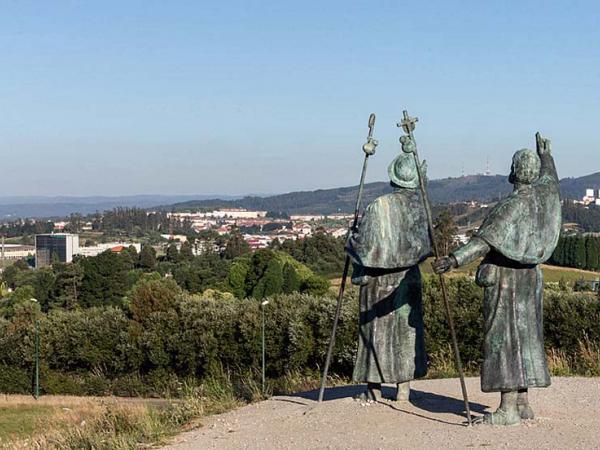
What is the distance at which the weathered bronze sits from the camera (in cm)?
984

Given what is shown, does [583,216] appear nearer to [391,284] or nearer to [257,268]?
[257,268]

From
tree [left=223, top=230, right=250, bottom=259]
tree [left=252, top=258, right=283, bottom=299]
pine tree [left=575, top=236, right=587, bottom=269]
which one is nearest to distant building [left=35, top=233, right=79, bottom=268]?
tree [left=223, top=230, right=250, bottom=259]

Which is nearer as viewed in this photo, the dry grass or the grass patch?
the dry grass

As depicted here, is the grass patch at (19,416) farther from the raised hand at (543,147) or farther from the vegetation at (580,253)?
the vegetation at (580,253)

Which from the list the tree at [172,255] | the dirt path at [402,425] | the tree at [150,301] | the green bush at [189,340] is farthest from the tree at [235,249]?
the dirt path at [402,425]

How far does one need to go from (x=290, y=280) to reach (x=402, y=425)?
4690cm

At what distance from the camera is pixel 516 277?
10016mm

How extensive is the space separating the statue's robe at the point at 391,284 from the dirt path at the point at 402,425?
1.89 ft

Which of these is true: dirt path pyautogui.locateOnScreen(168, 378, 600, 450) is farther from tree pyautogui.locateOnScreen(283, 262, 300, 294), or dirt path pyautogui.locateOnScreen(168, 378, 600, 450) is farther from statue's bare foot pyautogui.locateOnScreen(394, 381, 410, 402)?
tree pyautogui.locateOnScreen(283, 262, 300, 294)

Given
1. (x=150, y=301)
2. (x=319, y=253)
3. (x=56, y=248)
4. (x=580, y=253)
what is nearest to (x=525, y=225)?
(x=150, y=301)

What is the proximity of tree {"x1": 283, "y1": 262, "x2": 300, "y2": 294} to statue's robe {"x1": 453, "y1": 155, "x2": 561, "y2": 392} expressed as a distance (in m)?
45.6

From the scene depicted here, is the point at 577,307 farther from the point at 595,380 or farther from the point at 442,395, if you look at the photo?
the point at 442,395

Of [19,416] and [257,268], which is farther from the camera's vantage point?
[257,268]

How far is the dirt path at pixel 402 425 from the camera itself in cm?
976
